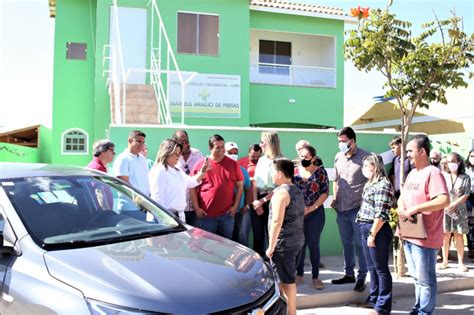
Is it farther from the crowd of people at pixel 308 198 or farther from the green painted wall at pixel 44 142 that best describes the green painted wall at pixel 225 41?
the crowd of people at pixel 308 198

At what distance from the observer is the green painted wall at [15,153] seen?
17.1m

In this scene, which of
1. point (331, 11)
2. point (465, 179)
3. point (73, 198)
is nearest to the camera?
point (73, 198)

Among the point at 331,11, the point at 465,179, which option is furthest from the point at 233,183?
the point at 331,11

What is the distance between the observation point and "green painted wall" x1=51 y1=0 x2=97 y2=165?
15672 millimetres

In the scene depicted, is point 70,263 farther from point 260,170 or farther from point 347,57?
point 347,57

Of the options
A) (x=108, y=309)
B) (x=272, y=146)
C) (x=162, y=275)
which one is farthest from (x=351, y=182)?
(x=108, y=309)

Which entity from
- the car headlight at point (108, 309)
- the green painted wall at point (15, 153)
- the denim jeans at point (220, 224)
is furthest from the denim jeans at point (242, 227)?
the green painted wall at point (15, 153)

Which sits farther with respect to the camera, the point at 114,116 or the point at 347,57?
the point at 114,116

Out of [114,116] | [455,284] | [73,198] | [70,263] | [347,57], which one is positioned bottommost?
[455,284]

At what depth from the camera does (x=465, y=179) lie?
6793mm

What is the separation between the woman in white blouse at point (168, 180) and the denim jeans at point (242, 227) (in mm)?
1181

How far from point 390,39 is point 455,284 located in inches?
138

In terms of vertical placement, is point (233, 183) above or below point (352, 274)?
above

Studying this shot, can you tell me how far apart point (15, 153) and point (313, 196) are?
614 inches
